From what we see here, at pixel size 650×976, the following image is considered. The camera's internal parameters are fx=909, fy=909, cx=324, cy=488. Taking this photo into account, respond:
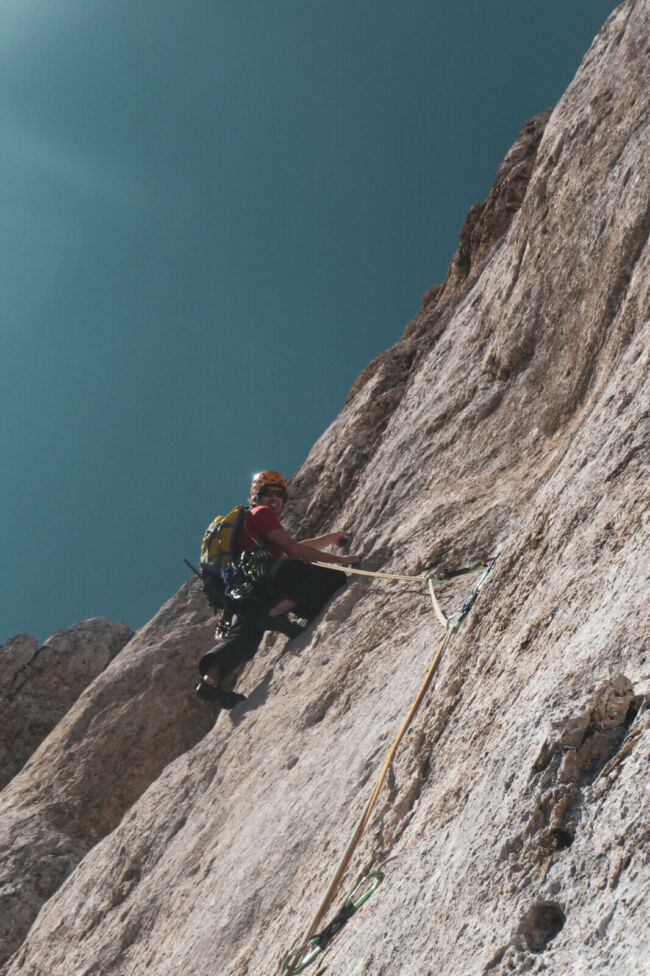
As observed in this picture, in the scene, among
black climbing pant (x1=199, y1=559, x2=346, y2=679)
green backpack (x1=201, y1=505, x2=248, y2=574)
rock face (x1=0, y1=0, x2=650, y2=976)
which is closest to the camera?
rock face (x1=0, y1=0, x2=650, y2=976)

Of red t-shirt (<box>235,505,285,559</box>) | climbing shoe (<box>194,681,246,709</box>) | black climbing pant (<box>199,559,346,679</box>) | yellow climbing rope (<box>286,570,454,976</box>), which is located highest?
red t-shirt (<box>235,505,285,559</box>)

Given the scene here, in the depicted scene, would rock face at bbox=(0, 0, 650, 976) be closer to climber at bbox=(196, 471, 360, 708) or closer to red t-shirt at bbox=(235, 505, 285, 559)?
climber at bbox=(196, 471, 360, 708)

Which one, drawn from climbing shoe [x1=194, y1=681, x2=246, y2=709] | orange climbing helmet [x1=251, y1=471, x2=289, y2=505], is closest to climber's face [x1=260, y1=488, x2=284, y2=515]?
orange climbing helmet [x1=251, y1=471, x2=289, y2=505]

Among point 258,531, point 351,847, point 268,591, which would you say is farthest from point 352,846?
point 258,531

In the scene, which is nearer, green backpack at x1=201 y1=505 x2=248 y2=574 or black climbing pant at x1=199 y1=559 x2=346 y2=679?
black climbing pant at x1=199 y1=559 x2=346 y2=679

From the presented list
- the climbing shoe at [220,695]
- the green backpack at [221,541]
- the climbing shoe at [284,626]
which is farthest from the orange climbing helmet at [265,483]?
the climbing shoe at [220,695]

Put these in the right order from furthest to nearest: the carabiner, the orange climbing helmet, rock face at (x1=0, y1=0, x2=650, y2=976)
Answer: the orange climbing helmet, the carabiner, rock face at (x1=0, y1=0, x2=650, y2=976)

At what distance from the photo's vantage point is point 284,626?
7.75 meters

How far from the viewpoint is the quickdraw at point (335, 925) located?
3.64 meters

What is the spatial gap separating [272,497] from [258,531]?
119 centimetres

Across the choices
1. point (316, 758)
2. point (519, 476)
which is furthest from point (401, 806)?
point (519, 476)

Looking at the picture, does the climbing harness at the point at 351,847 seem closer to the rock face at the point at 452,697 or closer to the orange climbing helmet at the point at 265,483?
the rock face at the point at 452,697

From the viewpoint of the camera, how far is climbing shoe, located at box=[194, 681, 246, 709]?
7.71 meters

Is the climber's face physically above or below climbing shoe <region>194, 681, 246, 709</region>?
above
